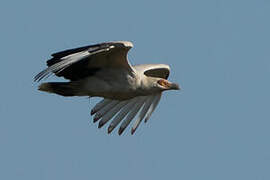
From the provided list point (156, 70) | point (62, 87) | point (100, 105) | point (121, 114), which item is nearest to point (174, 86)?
point (156, 70)

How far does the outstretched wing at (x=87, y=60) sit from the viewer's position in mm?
19438

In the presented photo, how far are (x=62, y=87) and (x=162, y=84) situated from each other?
2123 millimetres

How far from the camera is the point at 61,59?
1964 cm

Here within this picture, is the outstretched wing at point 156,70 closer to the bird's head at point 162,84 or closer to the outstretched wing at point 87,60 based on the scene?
the bird's head at point 162,84

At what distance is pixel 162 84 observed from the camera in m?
21.4

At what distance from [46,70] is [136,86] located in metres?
2.33

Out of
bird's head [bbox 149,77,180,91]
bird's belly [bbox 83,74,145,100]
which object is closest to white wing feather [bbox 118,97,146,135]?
bird's head [bbox 149,77,180,91]

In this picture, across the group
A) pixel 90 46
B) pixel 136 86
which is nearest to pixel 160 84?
pixel 136 86

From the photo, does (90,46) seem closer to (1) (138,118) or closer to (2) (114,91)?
(2) (114,91)

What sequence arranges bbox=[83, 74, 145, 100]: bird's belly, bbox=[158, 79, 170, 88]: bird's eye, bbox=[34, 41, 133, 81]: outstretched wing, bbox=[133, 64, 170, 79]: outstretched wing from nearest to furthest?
bbox=[34, 41, 133, 81]: outstretched wing, bbox=[83, 74, 145, 100]: bird's belly, bbox=[158, 79, 170, 88]: bird's eye, bbox=[133, 64, 170, 79]: outstretched wing

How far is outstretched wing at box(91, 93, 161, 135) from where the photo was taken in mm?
22578

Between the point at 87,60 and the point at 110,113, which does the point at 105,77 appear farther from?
the point at 110,113

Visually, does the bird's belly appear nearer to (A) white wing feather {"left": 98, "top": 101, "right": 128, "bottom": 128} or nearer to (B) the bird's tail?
(B) the bird's tail

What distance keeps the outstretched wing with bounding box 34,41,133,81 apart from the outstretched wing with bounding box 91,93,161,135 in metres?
1.85
